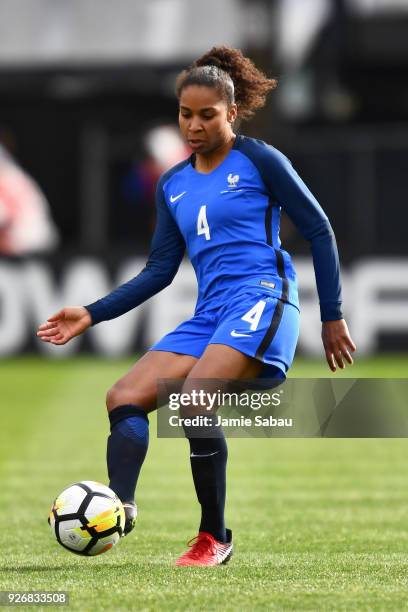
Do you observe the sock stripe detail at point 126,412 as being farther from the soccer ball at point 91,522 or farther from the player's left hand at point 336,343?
the player's left hand at point 336,343

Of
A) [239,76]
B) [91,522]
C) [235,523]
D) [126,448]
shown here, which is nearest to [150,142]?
[235,523]

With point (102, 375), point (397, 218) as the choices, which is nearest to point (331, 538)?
point (102, 375)

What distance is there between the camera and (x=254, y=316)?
5719mm

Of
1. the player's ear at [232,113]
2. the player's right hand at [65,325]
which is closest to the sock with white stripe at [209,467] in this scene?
the player's right hand at [65,325]

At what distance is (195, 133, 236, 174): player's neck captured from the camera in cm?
593

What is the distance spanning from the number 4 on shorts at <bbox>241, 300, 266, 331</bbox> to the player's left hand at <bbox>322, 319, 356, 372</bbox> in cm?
26

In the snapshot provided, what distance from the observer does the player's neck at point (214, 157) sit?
233 inches

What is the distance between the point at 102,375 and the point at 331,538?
1015 centimetres

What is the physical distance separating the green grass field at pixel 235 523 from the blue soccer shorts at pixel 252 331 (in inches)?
33.6

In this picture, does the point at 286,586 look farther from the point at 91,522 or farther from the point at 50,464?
the point at 50,464

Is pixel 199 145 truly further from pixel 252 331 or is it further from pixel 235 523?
pixel 235 523

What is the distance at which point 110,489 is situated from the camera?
19.1 ft

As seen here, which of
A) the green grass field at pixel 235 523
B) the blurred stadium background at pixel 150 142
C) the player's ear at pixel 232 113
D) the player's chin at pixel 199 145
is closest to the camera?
the green grass field at pixel 235 523

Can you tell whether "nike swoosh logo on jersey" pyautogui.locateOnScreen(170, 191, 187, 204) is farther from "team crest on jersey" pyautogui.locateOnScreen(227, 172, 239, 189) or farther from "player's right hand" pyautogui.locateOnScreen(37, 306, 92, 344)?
"player's right hand" pyautogui.locateOnScreen(37, 306, 92, 344)
